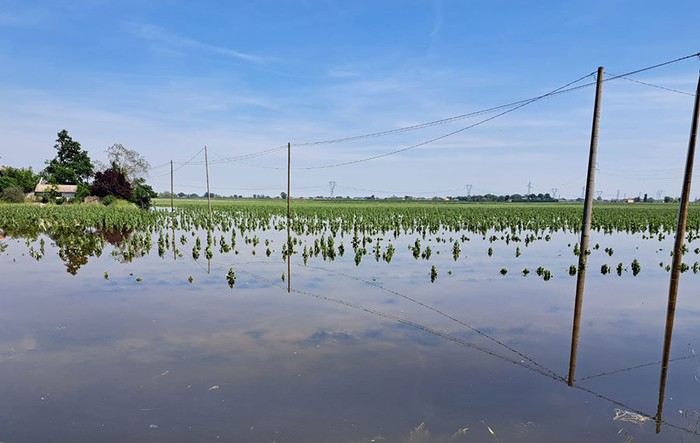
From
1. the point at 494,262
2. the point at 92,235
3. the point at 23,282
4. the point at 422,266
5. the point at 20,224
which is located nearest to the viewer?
the point at 23,282

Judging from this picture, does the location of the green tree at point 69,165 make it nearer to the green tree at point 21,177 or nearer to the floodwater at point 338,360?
the green tree at point 21,177

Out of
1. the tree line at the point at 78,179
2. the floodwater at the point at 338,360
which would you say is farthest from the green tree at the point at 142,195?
the floodwater at the point at 338,360

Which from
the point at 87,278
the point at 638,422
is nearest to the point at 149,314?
the point at 87,278

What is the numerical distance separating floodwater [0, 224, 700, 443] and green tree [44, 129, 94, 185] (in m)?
80.9

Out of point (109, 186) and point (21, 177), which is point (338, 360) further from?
point (21, 177)

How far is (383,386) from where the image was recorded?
23.5ft

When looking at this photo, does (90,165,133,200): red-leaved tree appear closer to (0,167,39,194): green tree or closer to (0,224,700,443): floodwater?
(0,167,39,194): green tree

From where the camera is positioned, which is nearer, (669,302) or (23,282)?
(669,302)

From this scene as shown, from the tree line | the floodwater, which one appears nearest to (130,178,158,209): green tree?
the tree line

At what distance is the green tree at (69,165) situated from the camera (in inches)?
3347

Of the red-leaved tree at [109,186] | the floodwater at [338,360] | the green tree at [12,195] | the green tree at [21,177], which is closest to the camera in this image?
the floodwater at [338,360]

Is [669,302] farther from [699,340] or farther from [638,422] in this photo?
[638,422]

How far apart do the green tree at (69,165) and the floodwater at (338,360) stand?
265 feet

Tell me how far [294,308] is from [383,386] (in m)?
5.29
